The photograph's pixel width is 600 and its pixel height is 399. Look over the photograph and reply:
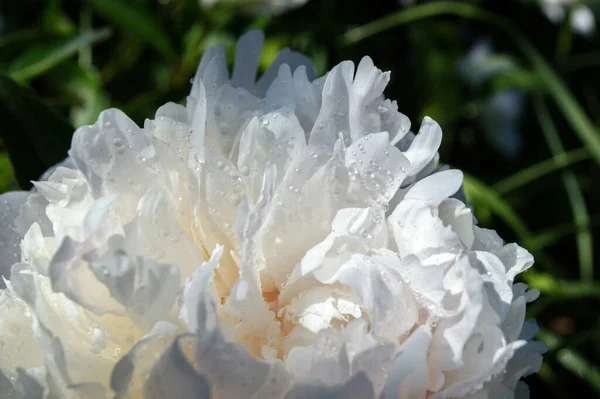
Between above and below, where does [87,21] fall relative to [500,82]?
above

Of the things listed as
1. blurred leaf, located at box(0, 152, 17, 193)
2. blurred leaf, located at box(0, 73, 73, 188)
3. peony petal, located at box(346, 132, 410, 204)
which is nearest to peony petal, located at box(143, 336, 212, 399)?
peony petal, located at box(346, 132, 410, 204)

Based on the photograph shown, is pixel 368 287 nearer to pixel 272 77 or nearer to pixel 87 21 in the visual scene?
pixel 272 77

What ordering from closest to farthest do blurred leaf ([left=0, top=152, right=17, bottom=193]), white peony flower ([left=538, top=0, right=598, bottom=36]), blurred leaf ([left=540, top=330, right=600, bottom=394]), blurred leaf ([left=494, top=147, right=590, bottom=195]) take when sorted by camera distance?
blurred leaf ([left=0, top=152, right=17, bottom=193])
blurred leaf ([left=540, top=330, right=600, bottom=394])
blurred leaf ([left=494, top=147, right=590, bottom=195])
white peony flower ([left=538, top=0, right=598, bottom=36])

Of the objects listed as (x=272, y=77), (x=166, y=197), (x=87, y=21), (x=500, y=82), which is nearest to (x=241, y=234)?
(x=166, y=197)

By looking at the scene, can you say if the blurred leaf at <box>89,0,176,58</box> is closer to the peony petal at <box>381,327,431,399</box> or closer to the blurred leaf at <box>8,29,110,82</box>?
the blurred leaf at <box>8,29,110,82</box>

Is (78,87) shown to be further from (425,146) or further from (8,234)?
(425,146)

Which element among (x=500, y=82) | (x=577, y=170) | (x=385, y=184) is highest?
(x=385, y=184)
